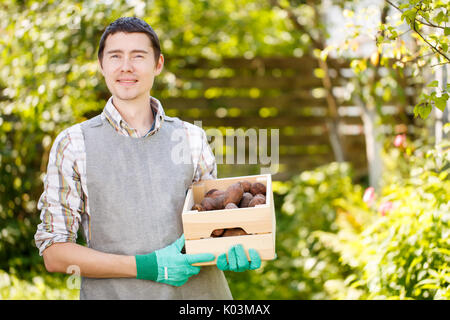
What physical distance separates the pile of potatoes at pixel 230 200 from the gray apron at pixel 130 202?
0.13 m

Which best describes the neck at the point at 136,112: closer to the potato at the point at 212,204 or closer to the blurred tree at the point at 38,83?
the potato at the point at 212,204

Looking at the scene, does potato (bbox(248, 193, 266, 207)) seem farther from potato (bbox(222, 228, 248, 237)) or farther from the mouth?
the mouth

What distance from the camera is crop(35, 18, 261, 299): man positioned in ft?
5.09

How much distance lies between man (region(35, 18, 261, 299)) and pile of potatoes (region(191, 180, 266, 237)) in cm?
8

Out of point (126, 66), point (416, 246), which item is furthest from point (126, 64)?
point (416, 246)

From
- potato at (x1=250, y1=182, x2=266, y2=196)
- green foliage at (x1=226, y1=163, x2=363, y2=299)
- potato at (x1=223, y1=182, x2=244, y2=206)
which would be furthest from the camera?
green foliage at (x1=226, y1=163, x2=363, y2=299)

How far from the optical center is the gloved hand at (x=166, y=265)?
1.56m

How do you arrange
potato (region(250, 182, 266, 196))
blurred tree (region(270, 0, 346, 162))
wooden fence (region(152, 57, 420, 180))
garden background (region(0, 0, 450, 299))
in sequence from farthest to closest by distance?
wooden fence (region(152, 57, 420, 180))
blurred tree (region(270, 0, 346, 162))
garden background (region(0, 0, 450, 299))
potato (region(250, 182, 266, 196))

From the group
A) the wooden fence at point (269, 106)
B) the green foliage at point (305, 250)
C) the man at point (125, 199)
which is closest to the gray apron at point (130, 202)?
the man at point (125, 199)

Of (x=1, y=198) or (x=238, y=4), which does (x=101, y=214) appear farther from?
(x=238, y=4)

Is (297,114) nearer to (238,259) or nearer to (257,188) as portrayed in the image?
(257,188)

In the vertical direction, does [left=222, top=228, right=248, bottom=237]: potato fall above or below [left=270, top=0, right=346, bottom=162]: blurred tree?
below

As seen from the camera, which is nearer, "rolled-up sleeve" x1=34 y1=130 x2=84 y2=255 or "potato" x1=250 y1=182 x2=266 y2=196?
"rolled-up sleeve" x1=34 y1=130 x2=84 y2=255

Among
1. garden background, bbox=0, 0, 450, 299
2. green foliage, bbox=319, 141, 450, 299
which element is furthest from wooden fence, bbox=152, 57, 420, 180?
Answer: green foliage, bbox=319, 141, 450, 299
